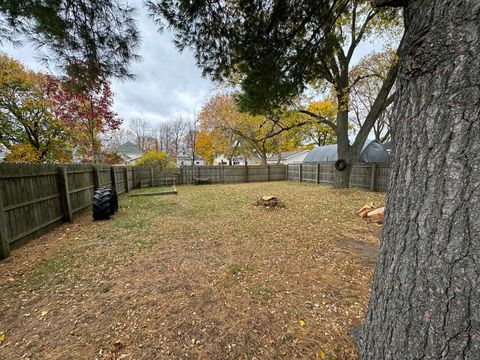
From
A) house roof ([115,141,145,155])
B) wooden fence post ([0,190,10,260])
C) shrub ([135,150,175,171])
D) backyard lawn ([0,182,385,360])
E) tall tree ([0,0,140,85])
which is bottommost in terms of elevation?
backyard lawn ([0,182,385,360])

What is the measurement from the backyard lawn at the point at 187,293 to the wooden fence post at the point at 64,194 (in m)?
0.75

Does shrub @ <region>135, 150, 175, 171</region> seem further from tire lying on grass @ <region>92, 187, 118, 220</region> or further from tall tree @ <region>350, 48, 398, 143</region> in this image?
tall tree @ <region>350, 48, 398, 143</region>

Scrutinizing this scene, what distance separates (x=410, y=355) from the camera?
3.48 feet

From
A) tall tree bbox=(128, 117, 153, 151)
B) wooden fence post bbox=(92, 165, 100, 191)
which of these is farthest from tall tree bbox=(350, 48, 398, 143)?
tall tree bbox=(128, 117, 153, 151)

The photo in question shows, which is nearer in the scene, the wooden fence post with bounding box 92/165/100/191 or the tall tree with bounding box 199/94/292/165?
the wooden fence post with bounding box 92/165/100/191

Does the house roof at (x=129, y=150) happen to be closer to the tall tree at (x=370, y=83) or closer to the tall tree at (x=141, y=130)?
the tall tree at (x=141, y=130)

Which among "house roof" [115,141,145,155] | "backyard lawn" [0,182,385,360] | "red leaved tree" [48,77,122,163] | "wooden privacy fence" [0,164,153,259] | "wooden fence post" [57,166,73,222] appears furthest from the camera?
"house roof" [115,141,145,155]

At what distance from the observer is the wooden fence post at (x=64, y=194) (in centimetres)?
496

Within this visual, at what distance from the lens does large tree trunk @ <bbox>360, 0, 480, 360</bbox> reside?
2.78 feet

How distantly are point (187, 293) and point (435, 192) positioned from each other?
7.94ft

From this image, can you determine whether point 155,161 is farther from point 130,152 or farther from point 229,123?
point 130,152

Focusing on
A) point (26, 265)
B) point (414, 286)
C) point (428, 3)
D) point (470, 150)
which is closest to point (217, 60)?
point (428, 3)

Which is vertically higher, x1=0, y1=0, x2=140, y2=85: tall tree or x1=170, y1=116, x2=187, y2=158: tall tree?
x1=170, y1=116, x2=187, y2=158: tall tree

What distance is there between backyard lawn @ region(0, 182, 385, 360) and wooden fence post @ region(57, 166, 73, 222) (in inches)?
29.5
